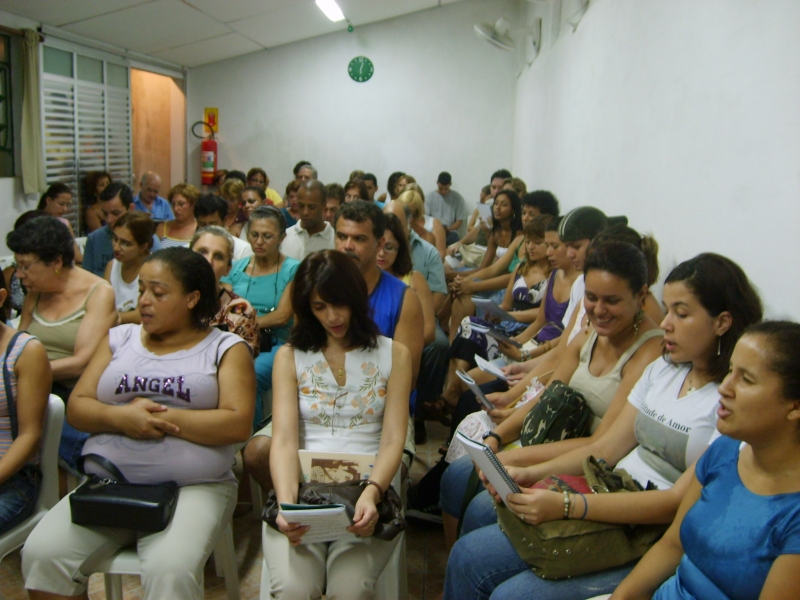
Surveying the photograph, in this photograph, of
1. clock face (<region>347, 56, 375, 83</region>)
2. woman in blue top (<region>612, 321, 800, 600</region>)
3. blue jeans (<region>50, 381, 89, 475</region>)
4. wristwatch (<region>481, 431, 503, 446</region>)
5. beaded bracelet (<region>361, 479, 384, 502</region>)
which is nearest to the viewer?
woman in blue top (<region>612, 321, 800, 600</region>)

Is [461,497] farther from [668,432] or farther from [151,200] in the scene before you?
[151,200]

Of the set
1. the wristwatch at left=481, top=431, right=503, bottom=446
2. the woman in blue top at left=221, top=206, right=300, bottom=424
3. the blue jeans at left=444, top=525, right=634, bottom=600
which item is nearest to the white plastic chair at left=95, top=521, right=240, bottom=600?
the blue jeans at left=444, top=525, right=634, bottom=600

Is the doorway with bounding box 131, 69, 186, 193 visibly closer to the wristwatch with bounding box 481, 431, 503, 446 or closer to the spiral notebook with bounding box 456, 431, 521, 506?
the wristwatch with bounding box 481, 431, 503, 446

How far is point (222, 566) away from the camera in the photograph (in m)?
2.26

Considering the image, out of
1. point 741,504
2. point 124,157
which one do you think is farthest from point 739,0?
point 124,157

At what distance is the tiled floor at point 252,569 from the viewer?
245cm

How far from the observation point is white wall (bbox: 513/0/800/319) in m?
1.84

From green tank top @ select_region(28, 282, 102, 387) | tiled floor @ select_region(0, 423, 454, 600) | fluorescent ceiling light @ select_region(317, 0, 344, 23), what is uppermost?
fluorescent ceiling light @ select_region(317, 0, 344, 23)

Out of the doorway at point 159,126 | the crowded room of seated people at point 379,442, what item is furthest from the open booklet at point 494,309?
the doorway at point 159,126

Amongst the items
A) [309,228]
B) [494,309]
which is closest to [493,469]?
[494,309]

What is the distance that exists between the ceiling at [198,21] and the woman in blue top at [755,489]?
256 inches

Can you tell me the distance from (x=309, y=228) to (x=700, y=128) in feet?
9.44

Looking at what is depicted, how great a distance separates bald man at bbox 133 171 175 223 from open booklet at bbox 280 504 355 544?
18.6ft

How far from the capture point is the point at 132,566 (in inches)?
77.0
